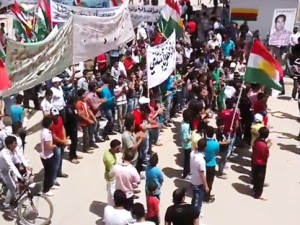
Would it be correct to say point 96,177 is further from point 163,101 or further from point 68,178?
point 163,101

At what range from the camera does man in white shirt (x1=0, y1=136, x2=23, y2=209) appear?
903cm

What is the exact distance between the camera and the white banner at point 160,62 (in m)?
12.0

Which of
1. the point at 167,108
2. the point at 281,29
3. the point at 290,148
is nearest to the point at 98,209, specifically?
the point at 167,108

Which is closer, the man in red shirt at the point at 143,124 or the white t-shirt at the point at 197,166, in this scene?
the white t-shirt at the point at 197,166

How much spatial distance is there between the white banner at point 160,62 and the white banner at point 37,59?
64.3 inches

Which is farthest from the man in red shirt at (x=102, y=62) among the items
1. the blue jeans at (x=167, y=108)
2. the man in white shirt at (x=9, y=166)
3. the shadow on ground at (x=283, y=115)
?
the man in white shirt at (x=9, y=166)

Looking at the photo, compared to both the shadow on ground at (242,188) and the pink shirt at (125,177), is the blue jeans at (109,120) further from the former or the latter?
the pink shirt at (125,177)

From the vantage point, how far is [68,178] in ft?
36.8

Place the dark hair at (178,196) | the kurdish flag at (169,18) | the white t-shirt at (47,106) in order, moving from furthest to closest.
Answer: the kurdish flag at (169,18) < the white t-shirt at (47,106) < the dark hair at (178,196)

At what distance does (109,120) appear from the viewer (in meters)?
12.9

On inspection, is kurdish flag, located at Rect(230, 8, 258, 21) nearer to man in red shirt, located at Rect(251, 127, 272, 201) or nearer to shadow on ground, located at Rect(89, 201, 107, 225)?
man in red shirt, located at Rect(251, 127, 272, 201)

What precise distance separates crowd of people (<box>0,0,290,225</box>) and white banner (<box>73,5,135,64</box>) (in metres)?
0.53

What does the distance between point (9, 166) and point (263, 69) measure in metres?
5.46

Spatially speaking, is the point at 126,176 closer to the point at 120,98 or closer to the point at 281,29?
the point at 120,98
